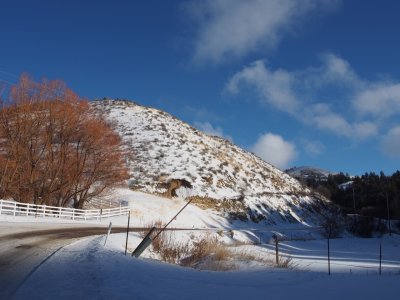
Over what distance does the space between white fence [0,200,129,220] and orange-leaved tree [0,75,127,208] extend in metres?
1.96

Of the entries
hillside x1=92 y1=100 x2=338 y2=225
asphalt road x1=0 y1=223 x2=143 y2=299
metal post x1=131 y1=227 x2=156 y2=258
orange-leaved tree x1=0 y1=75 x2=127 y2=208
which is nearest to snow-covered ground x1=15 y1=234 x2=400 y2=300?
asphalt road x1=0 y1=223 x2=143 y2=299

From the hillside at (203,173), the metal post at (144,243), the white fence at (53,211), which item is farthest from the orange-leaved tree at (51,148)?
the metal post at (144,243)

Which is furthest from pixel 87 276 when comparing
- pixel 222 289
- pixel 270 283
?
pixel 270 283

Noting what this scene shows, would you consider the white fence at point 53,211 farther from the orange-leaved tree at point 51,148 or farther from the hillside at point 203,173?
the hillside at point 203,173

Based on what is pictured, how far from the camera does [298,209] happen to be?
229ft

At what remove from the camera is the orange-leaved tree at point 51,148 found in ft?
113

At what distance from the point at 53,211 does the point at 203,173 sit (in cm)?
3262

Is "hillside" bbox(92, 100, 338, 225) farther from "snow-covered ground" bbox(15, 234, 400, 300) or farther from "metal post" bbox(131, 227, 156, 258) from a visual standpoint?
"snow-covered ground" bbox(15, 234, 400, 300)

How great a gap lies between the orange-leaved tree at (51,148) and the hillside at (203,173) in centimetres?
1688

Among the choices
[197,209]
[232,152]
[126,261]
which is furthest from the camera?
[232,152]

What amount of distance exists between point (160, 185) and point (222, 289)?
50.4m

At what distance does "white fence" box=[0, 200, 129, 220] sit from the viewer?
30500mm

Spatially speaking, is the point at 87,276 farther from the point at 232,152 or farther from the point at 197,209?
the point at 232,152

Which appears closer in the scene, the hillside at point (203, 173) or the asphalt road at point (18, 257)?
the asphalt road at point (18, 257)
